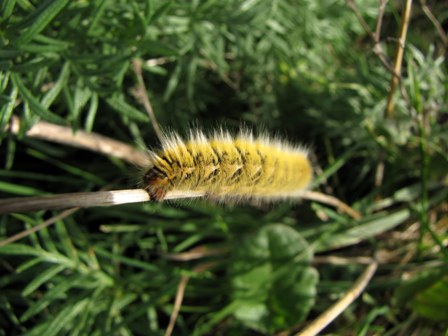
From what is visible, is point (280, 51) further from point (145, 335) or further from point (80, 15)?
point (145, 335)

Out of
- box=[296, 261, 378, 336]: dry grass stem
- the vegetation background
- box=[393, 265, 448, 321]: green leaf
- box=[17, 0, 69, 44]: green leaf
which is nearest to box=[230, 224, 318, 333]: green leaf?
the vegetation background

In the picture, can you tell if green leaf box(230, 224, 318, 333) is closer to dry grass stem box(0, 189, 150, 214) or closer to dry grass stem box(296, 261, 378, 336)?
dry grass stem box(296, 261, 378, 336)

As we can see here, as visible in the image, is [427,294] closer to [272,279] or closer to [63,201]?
[272,279]

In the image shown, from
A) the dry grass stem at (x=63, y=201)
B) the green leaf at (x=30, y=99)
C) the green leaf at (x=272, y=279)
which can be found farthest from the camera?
the green leaf at (x=272, y=279)

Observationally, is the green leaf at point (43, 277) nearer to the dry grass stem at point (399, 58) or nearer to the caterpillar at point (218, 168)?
the caterpillar at point (218, 168)

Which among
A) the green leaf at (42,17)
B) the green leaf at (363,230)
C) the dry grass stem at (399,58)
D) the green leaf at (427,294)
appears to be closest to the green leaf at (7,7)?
the green leaf at (42,17)

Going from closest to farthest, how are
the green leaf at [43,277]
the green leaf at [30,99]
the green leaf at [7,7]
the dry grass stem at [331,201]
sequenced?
the green leaf at [7,7], the green leaf at [30,99], the green leaf at [43,277], the dry grass stem at [331,201]
